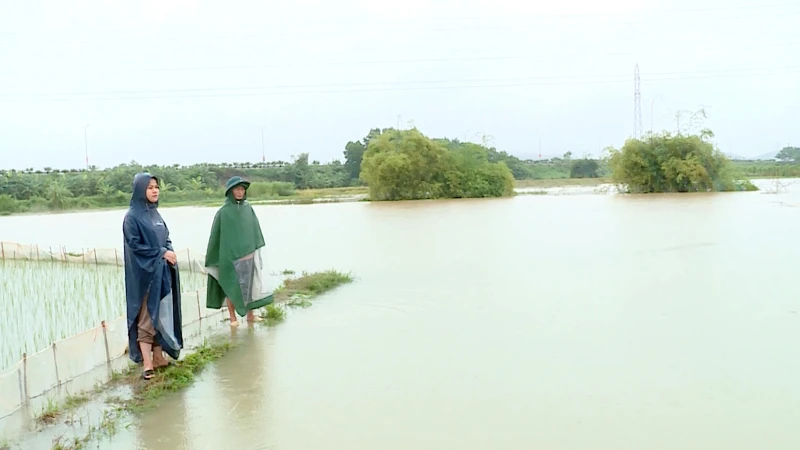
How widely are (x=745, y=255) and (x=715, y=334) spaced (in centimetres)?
501

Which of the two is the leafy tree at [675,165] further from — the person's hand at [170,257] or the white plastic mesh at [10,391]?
the white plastic mesh at [10,391]

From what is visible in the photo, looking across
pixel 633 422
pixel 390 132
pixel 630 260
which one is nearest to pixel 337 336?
pixel 633 422

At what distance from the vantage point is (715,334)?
212 inches

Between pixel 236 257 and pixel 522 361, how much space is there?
2.46 m

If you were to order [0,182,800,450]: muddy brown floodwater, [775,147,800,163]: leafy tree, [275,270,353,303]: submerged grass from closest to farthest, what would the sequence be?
[0,182,800,450]: muddy brown floodwater, [275,270,353,303]: submerged grass, [775,147,800,163]: leafy tree

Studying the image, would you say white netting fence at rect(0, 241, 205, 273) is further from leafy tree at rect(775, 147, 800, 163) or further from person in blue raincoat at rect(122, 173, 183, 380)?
leafy tree at rect(775, 147, 800, 163)

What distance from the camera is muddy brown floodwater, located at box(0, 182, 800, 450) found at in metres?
3.60

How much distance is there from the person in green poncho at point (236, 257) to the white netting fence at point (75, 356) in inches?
10.8

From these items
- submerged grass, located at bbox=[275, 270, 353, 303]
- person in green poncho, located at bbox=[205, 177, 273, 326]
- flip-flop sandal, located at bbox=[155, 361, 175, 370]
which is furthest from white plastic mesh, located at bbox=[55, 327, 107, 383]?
submerged grass, located at bbox=[275, 270, 353, 303]

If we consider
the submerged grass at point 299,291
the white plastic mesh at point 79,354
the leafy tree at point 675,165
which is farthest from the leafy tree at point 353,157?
the white plastic mesh at point 79,354

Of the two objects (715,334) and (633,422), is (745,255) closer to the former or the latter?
(715,334)

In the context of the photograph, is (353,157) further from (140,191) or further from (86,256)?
(140,191)

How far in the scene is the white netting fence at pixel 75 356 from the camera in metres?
3.96

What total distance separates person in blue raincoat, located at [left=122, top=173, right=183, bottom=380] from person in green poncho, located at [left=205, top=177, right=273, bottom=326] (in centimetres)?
117
